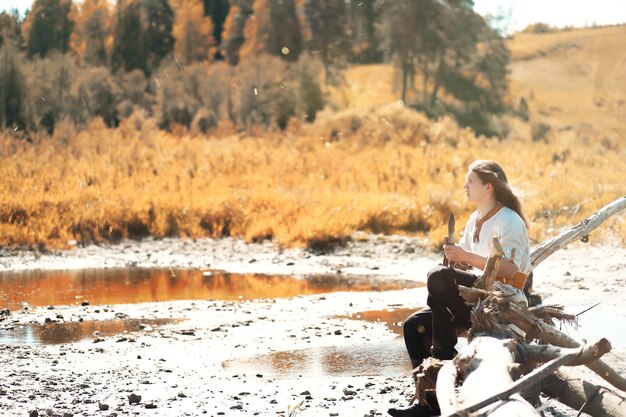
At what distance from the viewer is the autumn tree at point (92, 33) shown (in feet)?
168

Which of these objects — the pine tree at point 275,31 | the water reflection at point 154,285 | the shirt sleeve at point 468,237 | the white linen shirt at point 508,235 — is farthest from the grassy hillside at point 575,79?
the white linen shirt at point 508,235

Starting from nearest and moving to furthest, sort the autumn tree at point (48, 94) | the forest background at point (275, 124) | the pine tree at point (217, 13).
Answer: the forest background at point (275, 124) < the autumn tree at point (48, 94) < the pine tree at point (217, 13)

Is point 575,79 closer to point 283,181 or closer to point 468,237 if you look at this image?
point 283,181

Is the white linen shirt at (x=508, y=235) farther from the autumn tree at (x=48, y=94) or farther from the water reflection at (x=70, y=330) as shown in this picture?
the autumn tree at (x=48, y=94)

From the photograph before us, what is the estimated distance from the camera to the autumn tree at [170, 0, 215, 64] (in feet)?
172

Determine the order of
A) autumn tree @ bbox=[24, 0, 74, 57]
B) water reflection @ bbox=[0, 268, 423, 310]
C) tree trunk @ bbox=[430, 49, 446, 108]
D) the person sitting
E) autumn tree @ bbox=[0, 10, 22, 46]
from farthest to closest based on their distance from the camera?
tree trunk @ bbox=[430, 49, 446, 108] → autumn tree @ bbox=[24, 0, 74, 57] → autumn tree @ bbox=[0, 10, 22, 46] → water reflection @ bbox=[0, 268, 423, 310] → the person sitting

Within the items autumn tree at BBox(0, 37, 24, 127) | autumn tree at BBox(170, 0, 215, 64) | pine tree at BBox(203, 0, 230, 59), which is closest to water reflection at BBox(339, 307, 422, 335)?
autumn tree at BBox(0, 37, 24, 127)

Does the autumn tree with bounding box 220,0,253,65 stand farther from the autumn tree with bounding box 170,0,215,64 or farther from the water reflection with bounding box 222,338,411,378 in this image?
the water reflection with bounding box 222,338,411,378

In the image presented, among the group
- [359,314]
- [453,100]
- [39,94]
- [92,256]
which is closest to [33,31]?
[39,94]

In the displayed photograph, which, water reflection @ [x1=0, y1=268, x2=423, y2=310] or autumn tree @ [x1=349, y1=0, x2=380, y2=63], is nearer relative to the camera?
water reflection @ [x1=0, y1=268, x2=423, y2=310]

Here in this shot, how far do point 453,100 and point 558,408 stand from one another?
184ft

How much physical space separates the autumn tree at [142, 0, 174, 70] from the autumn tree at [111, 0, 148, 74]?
0.54m

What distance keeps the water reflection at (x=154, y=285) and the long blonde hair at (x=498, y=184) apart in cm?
646

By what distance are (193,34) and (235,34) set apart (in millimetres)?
2270
